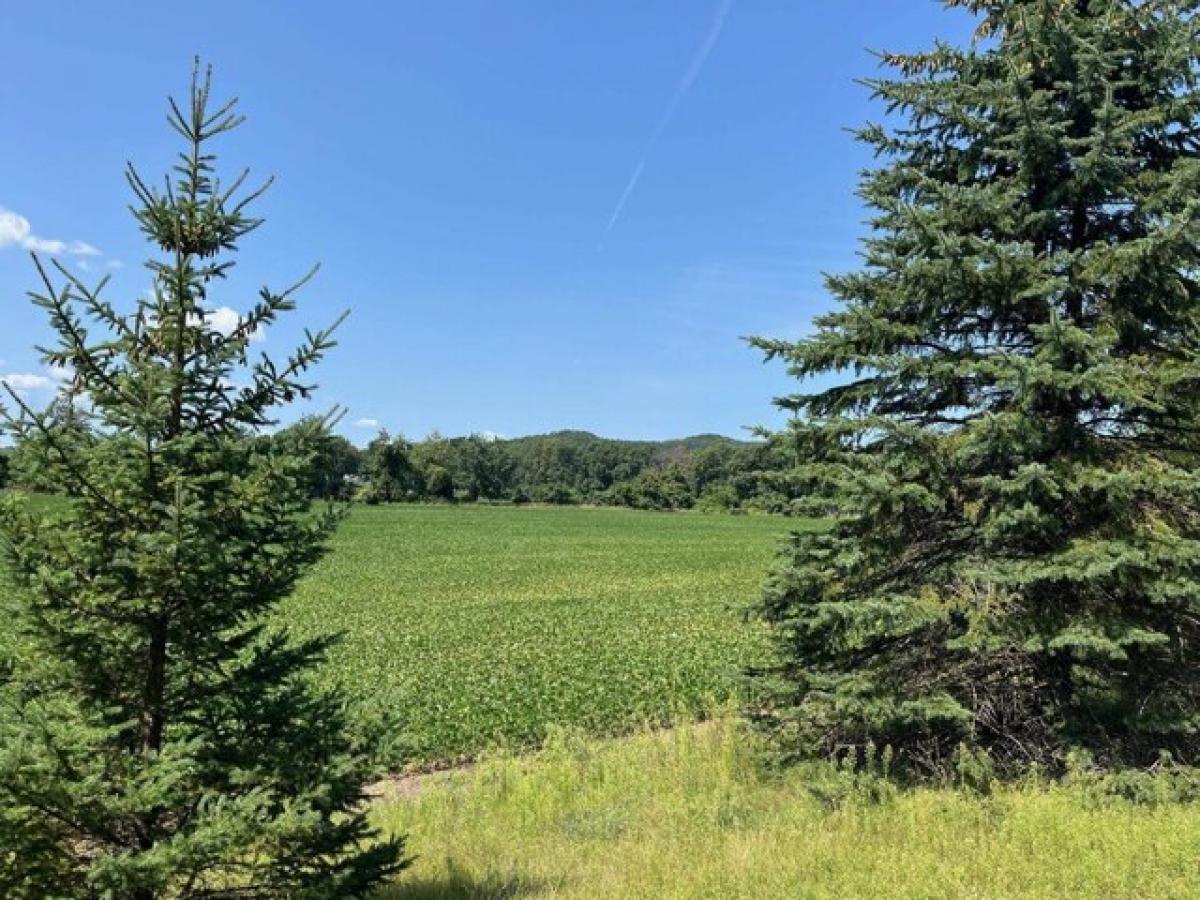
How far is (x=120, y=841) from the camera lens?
3814 mm

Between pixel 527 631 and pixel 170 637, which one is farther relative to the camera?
pixel 527 631

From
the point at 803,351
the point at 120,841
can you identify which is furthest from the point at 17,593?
the point at 803,351

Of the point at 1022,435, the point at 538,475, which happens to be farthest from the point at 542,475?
the point at 1022,435

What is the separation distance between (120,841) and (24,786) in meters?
0.65

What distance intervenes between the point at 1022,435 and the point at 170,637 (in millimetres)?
5883

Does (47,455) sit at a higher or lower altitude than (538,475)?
lower

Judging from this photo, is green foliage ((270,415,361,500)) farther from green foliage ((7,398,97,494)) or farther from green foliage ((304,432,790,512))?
green foliage ((304,432,790,512))

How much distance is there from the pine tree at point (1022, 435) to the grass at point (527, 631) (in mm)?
1770

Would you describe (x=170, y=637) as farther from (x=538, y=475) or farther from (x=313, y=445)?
(x=538, y=475)

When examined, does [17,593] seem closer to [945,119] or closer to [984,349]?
[984,349]

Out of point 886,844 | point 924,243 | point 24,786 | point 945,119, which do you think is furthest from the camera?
point 945,119

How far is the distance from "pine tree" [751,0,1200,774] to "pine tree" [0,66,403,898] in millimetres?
4288

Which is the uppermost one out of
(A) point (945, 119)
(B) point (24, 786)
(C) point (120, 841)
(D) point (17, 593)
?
(A) point (945, 119)

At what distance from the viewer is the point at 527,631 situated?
21.3m
